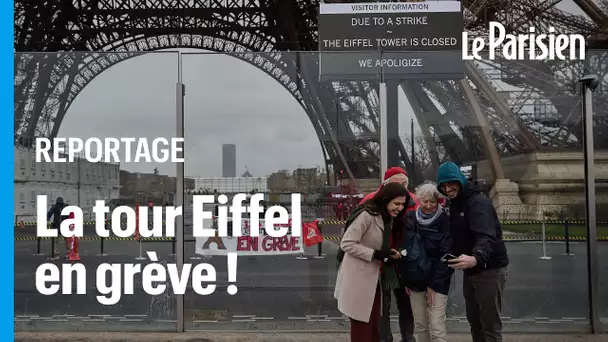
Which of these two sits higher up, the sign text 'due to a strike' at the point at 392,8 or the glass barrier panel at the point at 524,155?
the sign text 'due to a strike' at the point at 392,8

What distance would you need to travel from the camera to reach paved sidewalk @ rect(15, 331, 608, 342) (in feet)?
17.4

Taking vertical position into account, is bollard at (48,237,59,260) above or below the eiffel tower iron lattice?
below

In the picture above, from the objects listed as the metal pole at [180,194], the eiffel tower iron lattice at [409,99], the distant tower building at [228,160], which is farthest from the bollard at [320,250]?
the metal pole at [180,194]

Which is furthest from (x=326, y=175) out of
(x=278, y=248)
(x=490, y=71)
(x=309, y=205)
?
(x=490, y=71)

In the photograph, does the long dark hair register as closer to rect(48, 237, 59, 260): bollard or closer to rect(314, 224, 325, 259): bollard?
rect(314, 224, 325, 259): bollard

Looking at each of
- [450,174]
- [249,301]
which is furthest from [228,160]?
[450,174]

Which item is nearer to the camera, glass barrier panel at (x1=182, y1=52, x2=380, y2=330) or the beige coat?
the beige coat

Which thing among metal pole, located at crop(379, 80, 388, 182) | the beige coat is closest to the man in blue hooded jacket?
the beige coat

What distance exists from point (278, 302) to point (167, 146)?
6.65ft

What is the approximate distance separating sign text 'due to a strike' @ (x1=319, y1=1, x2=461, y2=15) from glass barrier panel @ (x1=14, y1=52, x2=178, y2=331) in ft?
5.74

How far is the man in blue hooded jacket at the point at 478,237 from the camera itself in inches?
152

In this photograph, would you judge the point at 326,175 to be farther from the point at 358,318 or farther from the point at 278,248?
the point at 358,318

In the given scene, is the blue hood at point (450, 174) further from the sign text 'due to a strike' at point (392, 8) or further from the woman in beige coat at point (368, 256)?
the sign text 'due to a strike' at point (392, 8)

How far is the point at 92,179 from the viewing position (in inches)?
220
